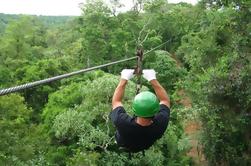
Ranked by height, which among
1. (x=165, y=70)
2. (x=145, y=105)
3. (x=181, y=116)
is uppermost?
(x=145, y=105)

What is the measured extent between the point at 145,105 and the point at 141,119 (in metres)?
0.16

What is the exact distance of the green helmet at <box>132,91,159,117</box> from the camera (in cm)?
324

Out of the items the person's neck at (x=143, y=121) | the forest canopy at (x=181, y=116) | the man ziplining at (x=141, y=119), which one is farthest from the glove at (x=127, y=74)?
the forest canopy at (x=181, y=116)

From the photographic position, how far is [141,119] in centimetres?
335

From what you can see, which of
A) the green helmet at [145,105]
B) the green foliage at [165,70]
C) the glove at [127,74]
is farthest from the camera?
the green foliage at [165,70]

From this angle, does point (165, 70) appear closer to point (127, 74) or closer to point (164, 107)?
point (127, 74)

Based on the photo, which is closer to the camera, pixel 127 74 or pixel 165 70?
pixel 127 74

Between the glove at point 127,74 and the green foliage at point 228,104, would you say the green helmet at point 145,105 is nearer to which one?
the glove at point 127,74

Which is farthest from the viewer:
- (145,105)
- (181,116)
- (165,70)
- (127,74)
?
(165,70)

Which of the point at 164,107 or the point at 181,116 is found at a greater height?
the point at 164,107

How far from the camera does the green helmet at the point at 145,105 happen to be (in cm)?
324

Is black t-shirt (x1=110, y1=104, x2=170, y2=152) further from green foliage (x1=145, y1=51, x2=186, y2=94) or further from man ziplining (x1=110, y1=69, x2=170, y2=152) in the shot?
green foliage (x1=145, y1=51, x2=186, y2=94)

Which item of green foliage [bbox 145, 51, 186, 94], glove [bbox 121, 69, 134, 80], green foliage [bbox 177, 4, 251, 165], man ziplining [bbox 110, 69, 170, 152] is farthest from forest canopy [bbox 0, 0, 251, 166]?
man ziplining [bbox 110, 69, 170, 152]

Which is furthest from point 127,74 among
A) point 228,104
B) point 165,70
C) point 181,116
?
point 165,70
